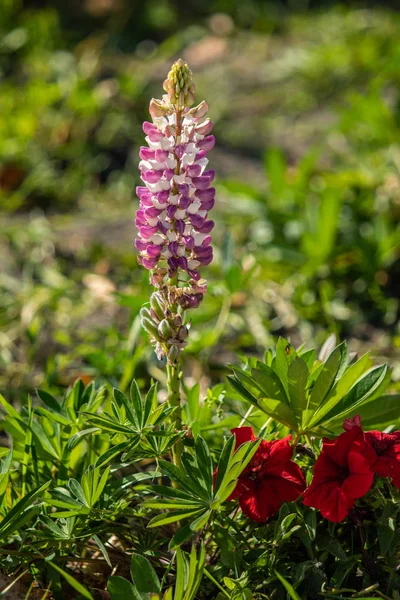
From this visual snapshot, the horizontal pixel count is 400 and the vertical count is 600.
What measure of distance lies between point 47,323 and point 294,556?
5.50 ft

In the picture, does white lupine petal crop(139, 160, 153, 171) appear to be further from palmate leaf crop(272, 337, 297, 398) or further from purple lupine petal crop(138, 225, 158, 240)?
palmate leaf crop(272, 337, 297, 398)

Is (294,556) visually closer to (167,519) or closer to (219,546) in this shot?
(219,546)

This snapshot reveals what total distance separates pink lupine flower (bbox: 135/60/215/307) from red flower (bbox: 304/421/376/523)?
1.44 feet

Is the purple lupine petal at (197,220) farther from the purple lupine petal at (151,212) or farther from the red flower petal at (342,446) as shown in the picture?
the red flower petal at (342,446)

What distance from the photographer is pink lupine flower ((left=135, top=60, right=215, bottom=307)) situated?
4.91 feet

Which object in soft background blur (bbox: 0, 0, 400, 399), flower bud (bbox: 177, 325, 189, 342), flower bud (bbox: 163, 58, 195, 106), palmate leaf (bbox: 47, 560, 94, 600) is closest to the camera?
palmate leaf (bbox: 47, 560, 94, 600)

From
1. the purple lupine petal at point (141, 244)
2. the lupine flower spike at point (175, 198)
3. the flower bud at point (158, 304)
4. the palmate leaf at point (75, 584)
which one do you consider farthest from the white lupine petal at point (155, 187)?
the palmate leaf at point (75, 584)

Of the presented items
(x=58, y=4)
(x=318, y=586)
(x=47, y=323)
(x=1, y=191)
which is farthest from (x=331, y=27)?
(x=318, y=586)

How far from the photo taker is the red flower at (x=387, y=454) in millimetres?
1515

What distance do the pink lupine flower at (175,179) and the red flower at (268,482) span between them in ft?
1.30

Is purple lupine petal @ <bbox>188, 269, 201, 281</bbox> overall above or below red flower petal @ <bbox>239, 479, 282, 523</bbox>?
above

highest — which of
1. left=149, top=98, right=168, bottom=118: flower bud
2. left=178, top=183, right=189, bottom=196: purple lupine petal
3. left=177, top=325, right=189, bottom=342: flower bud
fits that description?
left=149, top=98, right=168, bottom=118: flower bud

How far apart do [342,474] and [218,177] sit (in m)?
2.74

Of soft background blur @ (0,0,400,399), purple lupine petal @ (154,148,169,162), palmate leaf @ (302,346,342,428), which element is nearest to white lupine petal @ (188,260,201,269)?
purple lupine petal @ (154,148,169,162)
